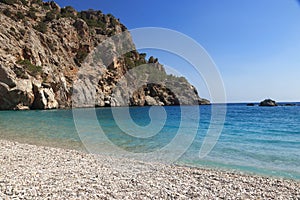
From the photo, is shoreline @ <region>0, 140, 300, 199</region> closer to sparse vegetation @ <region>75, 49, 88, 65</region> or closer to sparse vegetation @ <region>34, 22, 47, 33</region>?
sparse vegetation @ <region>34, 22, 47, 33</region>

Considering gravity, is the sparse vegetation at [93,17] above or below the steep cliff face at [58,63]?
above

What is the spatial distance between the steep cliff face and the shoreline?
131 ft

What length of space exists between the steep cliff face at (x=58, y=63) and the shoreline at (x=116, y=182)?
39961 millimetres

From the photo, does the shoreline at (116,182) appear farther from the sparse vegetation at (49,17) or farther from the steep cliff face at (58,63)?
the sparse vegetation at (49,17)

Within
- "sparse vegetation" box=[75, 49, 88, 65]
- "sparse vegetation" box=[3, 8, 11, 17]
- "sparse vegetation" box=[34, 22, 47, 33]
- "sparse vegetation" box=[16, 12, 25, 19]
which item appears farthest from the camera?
"sparse vegetation" box=[75, 49, 88, 65]

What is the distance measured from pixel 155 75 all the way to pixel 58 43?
42.6m

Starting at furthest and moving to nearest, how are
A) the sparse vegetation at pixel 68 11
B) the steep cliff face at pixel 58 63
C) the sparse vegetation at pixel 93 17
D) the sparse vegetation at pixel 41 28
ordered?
the sparse vegetation at pixel 93 17 < the sparse vegetation at pixel 68 11 < the sparse vegetation at pixel 41 28 < the steep cliff face at pixel 58 63

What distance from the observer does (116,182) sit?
21.3ft

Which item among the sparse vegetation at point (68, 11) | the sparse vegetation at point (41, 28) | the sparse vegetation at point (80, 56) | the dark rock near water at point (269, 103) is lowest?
the dark rock near water at point (269, 103)

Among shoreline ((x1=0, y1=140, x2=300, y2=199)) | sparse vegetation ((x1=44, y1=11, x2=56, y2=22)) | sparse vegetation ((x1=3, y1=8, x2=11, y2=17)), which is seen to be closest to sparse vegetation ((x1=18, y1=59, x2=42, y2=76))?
sparse vegetation ((x1=3, y1=8, x2=11, y2=17))

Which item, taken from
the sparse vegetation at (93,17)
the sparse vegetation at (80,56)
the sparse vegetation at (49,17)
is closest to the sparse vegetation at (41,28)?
the sparse vegetation at (49,17)

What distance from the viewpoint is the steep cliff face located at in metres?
44.3

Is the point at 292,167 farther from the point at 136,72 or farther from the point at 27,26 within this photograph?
the point at 136,72

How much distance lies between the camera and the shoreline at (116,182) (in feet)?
18.2
